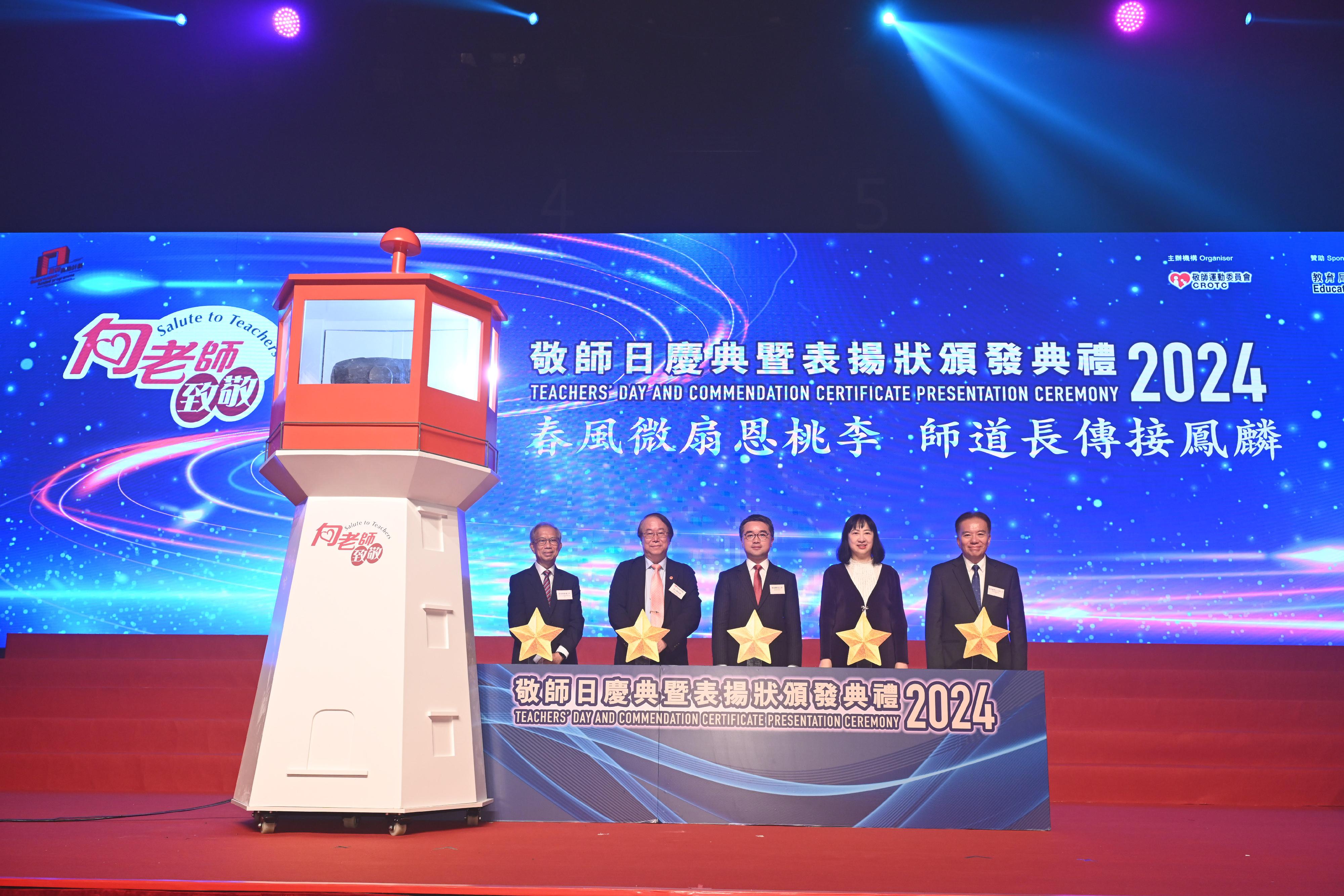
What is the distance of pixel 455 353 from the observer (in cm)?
294

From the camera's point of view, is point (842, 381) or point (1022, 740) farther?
point (842, 381)

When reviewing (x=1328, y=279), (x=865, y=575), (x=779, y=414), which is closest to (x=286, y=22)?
(x=779, y=414)

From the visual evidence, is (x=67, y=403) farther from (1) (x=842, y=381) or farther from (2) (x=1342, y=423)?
(2) (x=1342, y=423)

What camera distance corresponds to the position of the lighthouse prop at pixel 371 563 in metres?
2.66

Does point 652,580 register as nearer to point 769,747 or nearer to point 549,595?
point 549,595

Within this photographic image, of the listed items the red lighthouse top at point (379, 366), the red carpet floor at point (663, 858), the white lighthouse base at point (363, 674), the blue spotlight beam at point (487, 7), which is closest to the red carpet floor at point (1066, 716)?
the red carpet floor at point (663, 858)

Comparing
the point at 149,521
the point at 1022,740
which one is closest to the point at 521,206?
the point at 149,521

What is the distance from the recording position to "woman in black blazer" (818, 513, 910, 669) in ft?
11.8

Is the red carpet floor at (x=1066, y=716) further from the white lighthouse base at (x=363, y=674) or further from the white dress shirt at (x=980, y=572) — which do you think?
the white lighthouse base at (x=363, y=674)

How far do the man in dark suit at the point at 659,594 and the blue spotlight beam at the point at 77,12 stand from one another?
4.24 metres

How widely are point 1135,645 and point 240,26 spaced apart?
20.3ft

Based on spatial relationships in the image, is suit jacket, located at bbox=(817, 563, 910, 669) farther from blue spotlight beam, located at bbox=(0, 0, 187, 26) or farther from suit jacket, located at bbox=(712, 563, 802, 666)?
blue spotlight beam, located at bbox=(0, 0, 187, 26)

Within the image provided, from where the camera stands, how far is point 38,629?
18.5 feet

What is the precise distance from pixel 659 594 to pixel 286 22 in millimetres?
4048
